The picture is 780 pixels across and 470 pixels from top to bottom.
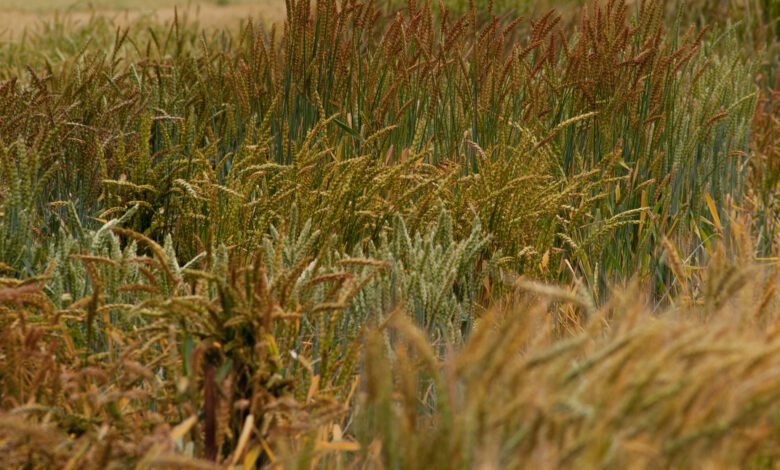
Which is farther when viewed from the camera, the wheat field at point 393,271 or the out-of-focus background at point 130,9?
the out-of-focus background at point 130,9

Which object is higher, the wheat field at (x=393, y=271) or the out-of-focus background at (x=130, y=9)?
the wheat field at (x=393, y=271)

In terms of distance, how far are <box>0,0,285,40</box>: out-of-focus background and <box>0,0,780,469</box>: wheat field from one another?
11.8 feet

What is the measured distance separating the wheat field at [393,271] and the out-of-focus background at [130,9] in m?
3.59

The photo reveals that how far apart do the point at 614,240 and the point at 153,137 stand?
5.03ft

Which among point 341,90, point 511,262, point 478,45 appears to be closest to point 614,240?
point 511,262

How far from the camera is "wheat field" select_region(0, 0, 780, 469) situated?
42.9 inches

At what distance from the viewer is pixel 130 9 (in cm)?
850

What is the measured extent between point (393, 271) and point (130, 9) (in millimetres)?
7259

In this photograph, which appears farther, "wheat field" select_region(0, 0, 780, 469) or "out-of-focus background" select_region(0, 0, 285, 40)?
"out-of-focus background" select_region(0, 0, 285, 40)

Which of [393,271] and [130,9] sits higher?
[393,271]

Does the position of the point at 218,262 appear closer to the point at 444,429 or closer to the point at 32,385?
the point at 32,385

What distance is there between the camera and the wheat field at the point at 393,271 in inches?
42.9

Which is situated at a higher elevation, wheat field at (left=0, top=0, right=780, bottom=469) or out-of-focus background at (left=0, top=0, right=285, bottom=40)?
wheat field at (left=0, top=0, right=780, bottom=469)

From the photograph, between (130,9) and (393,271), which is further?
(130,9)
